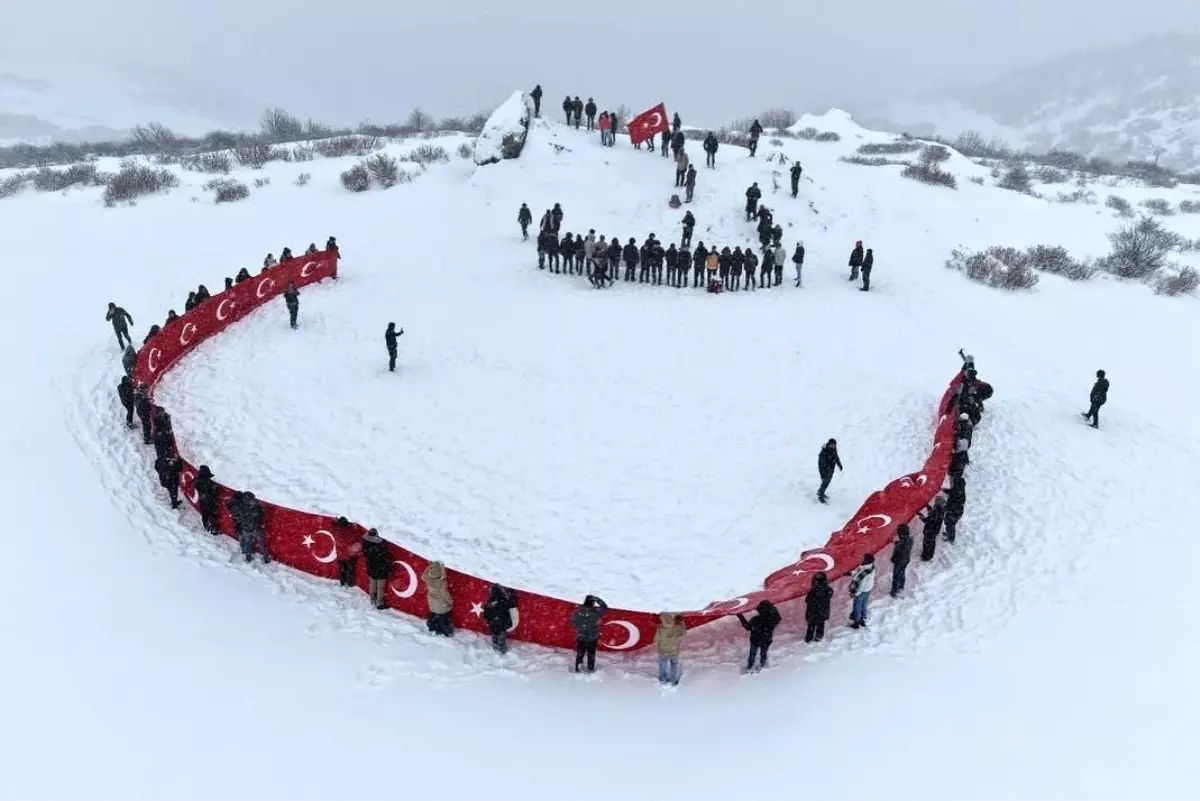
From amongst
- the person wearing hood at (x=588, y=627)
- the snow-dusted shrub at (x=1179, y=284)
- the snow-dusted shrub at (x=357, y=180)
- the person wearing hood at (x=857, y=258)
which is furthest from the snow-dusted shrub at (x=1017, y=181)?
the person wearing hood at (x=588, y=627)

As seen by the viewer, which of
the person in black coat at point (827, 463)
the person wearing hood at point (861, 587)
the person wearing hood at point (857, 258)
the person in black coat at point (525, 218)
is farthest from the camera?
the person in black coat at point (525, 218)

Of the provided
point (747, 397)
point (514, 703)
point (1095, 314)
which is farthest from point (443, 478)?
point (1095, 314)

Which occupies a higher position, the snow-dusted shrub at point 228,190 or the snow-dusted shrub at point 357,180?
the snow-dusted shrub at point 357,180

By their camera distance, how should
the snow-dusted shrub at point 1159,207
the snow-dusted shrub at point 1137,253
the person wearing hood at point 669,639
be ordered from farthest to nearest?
the snow-dusted shrub at point 1159,207 < the snow-dusted shrub at point 1137,253 < the person wearing hood at point 669,639

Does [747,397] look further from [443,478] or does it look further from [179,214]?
[179,214]

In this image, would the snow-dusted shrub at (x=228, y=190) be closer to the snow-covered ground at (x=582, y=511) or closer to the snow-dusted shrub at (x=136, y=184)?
the snow-dusted shrub at (x=136, y=184)

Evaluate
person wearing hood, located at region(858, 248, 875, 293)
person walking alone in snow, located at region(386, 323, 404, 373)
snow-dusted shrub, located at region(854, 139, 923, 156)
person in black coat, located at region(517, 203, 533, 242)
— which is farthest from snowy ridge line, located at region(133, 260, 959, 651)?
snow-dusted shrub, located at region(854, 139, 923, 156)

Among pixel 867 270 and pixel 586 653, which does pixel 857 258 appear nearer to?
pixel 867 270
